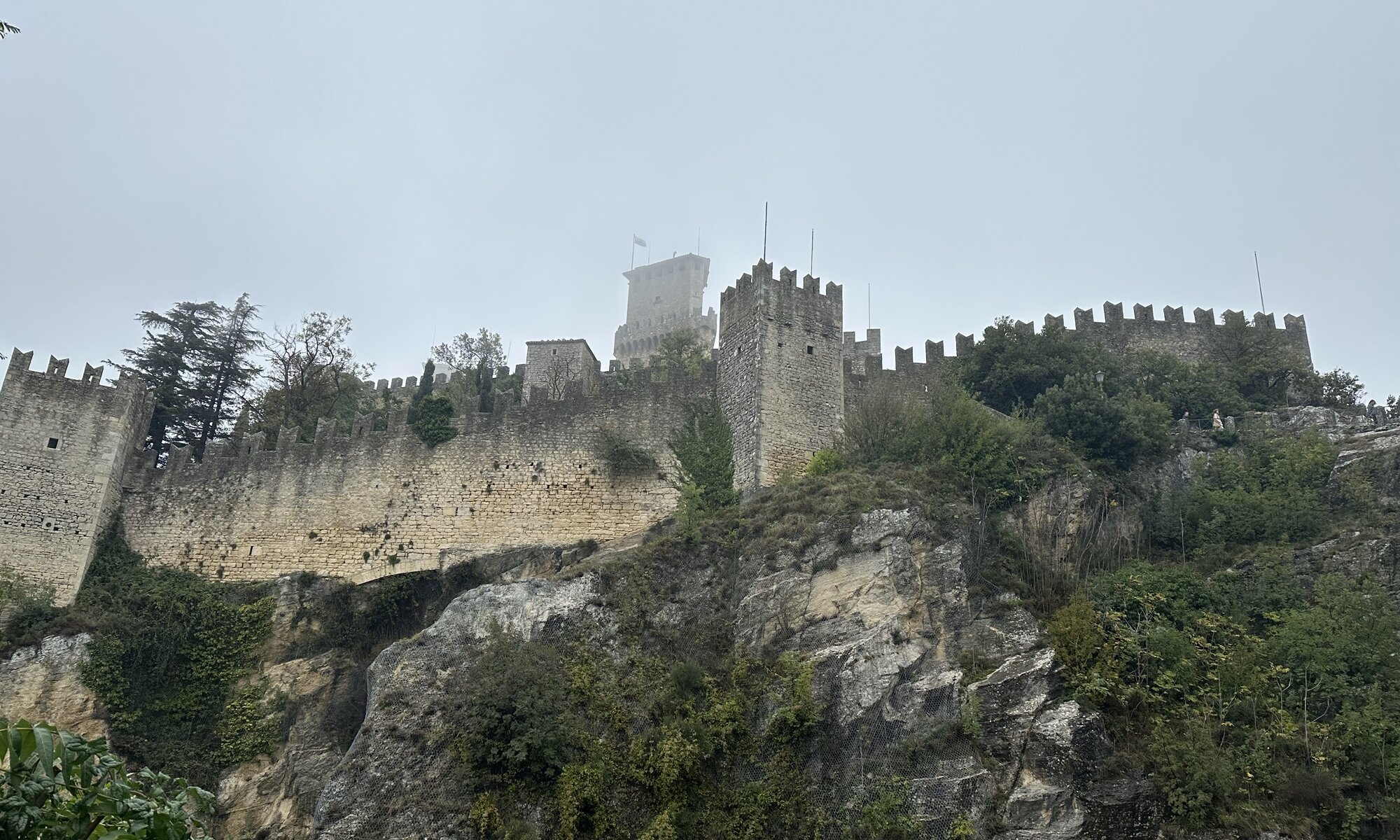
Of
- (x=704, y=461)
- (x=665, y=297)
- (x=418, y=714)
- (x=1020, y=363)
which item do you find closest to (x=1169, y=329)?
(x=1020, y=363)

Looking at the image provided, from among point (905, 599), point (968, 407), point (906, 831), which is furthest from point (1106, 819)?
point (968, 407)

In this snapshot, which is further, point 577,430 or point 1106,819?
point 577,430

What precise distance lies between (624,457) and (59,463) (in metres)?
14.5

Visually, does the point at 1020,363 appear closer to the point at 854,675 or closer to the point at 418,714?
the point at 854,675

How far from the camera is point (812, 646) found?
62.2 ft

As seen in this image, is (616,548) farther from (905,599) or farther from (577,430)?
(905,599)

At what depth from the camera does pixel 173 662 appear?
24.9 meters

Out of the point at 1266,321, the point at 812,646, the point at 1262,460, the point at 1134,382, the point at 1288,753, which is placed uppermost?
the point at 1266,321

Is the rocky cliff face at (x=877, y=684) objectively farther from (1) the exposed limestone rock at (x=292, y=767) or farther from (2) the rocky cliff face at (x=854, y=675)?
(1) the exposed limestone rock at (x=292, y=767)

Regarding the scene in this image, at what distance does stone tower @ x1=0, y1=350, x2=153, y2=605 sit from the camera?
26.9 meters

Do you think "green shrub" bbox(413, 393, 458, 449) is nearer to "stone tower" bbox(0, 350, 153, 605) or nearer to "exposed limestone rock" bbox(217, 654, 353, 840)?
"exposed limestone rock" bbox(217, 654, 353, 840)

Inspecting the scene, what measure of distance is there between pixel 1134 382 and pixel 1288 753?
14.4 m

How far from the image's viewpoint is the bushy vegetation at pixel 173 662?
23.6 m

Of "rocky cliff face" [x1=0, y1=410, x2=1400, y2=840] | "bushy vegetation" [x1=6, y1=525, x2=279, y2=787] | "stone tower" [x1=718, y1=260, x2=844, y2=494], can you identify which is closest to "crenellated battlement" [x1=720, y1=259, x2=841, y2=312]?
"stone tower" [x1=718, y1=260, x2=844, y2=494]
